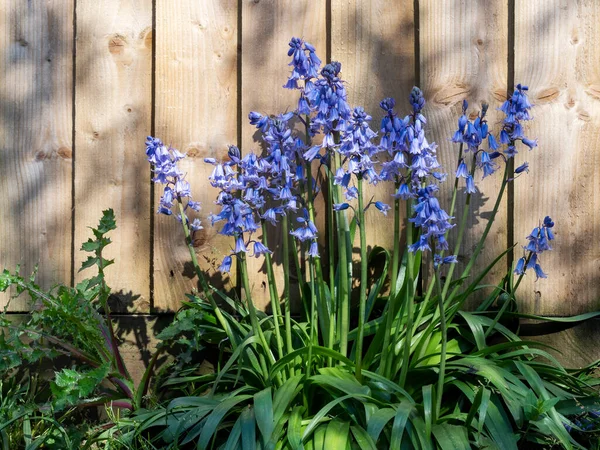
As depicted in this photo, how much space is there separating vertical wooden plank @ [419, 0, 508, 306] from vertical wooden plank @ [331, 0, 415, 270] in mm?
78

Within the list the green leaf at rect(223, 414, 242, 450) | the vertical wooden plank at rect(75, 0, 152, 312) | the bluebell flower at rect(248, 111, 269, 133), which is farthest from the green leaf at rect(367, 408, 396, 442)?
the vertical wooden plank at rect(75, 0, 152, 312)

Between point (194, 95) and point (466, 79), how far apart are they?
114 cm

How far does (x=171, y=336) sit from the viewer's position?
2615 mm

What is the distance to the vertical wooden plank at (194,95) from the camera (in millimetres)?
2916

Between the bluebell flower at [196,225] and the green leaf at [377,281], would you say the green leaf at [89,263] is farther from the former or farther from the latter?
the green leaf at [377,281]

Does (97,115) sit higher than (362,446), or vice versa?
(97,115)

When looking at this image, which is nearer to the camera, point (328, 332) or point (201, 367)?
point (328, 332)

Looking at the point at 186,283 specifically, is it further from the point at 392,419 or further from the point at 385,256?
the point at 392,419


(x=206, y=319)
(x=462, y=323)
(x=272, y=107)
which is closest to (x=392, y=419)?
(x=462, y=323)

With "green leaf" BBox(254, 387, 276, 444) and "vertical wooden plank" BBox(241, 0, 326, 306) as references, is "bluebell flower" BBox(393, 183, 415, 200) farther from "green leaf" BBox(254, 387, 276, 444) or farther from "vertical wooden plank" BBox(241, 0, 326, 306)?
"vertical wooden plank" BBox(241, 0, 326, 306)

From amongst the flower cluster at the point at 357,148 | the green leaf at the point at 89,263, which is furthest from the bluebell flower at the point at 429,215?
the green leaf at the point at 89,263

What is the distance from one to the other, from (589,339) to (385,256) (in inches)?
34.9

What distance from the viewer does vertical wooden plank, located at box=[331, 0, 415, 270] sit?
9.37 feet

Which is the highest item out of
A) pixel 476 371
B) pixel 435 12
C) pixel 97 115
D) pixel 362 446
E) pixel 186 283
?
pixel 435 12
